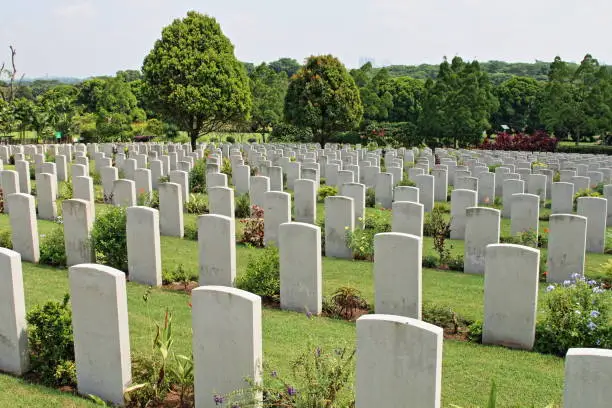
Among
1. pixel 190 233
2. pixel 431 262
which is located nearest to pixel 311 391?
pixel 431 262

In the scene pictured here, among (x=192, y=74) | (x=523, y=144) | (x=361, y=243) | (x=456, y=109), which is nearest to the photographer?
(x=361, y=243)

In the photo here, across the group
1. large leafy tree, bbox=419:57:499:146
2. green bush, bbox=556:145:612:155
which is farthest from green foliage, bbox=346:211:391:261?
green bush, bbox=556:145:612:155

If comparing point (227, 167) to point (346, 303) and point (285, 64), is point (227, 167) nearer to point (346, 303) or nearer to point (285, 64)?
point (346, 303)

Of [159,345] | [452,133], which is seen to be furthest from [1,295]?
[452,133]

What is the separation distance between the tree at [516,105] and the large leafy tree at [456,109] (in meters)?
14.0

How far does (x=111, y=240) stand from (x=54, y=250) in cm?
146

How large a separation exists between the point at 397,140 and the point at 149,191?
103ft

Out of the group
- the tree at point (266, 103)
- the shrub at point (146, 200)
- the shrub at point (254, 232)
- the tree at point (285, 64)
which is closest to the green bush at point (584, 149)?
the tree at point (266, 103)

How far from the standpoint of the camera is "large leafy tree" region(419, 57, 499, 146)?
4097 centimetres

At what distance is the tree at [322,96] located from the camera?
32844 millimetres

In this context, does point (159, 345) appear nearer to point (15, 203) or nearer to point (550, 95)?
point (15, 203)

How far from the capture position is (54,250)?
1072cm

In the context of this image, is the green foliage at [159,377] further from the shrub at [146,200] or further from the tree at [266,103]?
the tree at [266,103]

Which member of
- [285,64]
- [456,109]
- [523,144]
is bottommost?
[523,144]
